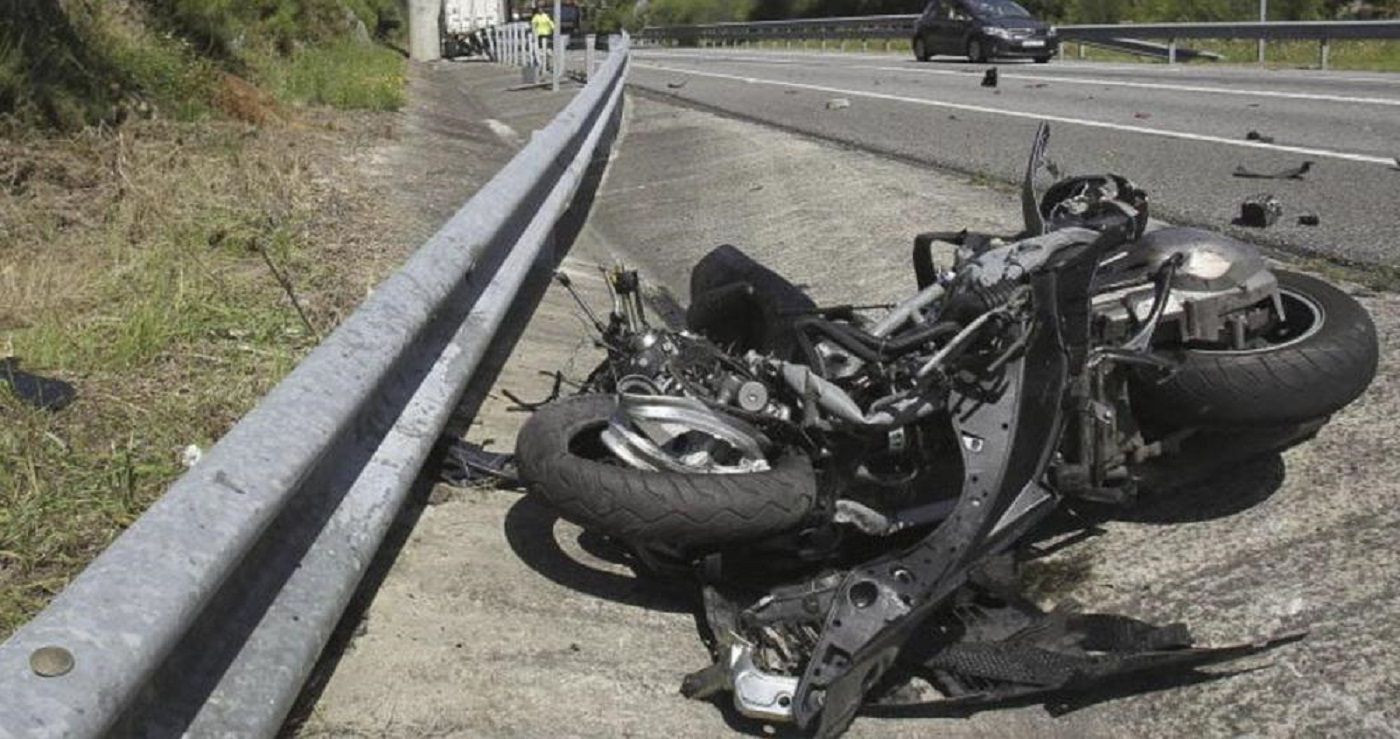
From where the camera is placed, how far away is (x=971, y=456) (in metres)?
3.22

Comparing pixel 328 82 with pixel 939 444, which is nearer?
pixel 939 444

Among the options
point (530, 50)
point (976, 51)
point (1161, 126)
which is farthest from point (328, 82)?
point (976, 51)

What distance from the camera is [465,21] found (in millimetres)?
35312

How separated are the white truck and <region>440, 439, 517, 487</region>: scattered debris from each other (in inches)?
1227

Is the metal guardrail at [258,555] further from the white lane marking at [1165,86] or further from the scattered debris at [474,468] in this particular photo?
the white lane marking at [1165,86]

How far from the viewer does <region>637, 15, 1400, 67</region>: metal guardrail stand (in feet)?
73.0

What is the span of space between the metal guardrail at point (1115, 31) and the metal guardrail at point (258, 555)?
21385mm

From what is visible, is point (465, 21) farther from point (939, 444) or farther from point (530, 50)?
point (939, 444)

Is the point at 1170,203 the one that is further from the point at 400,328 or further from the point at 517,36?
the point at 517,36

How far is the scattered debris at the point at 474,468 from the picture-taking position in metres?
4.02

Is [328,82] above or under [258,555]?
above

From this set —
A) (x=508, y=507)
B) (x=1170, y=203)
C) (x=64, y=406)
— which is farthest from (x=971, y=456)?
(x=1170, y=203)

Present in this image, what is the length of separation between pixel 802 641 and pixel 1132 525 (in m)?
1.17

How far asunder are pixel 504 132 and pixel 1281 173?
783 centimetres
